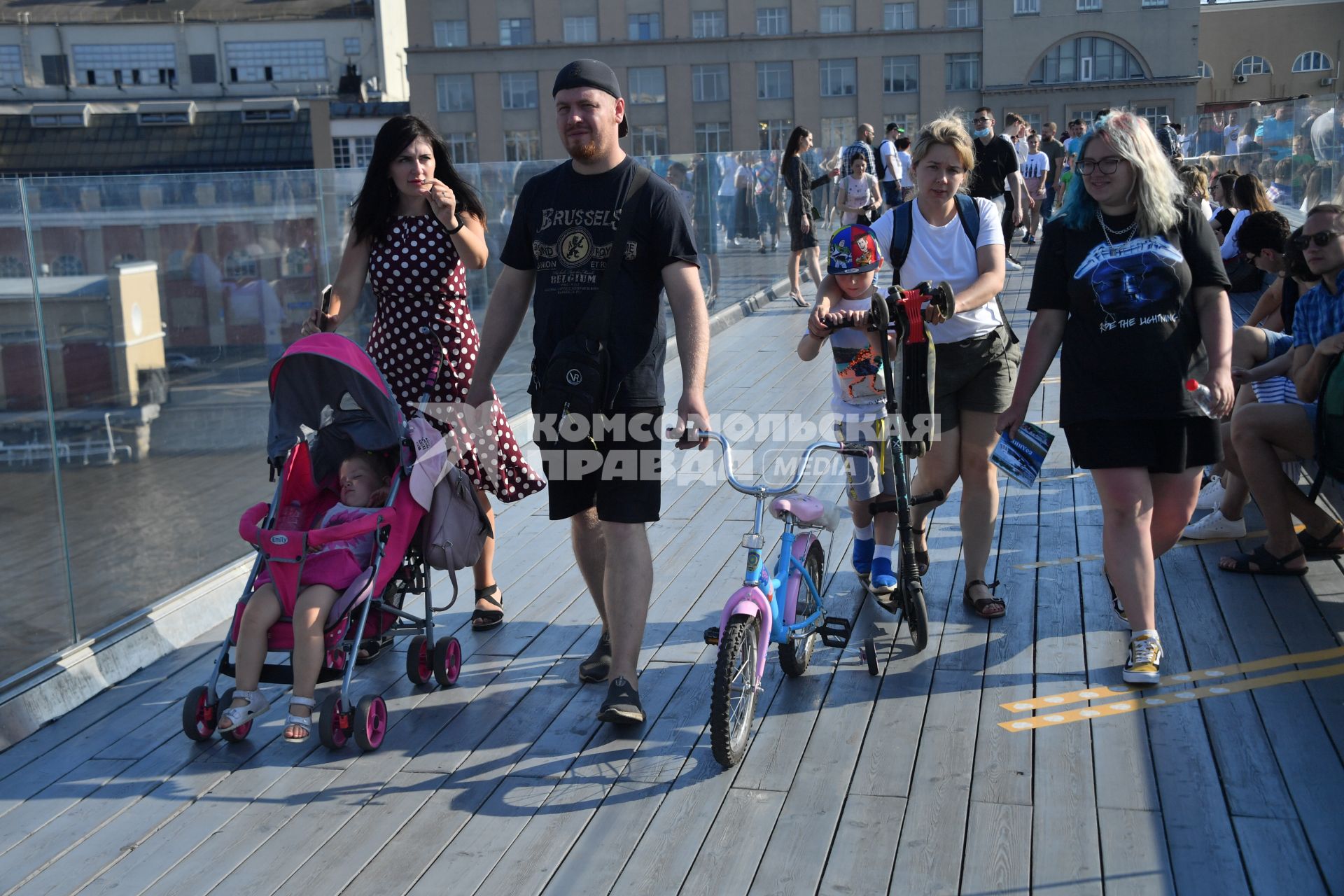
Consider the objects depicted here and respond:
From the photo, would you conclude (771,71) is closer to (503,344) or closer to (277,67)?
(277,67)

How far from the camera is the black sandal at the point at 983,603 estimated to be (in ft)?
16.8

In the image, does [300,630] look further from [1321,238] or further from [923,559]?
[1321,238]

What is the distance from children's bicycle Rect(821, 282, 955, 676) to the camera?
14.6 ft

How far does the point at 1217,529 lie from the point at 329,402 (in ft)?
12.8

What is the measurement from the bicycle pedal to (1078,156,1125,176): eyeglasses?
1.67 meters

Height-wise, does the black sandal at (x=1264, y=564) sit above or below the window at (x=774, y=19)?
below

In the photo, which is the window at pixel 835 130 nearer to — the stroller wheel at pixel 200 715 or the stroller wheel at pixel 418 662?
the stroller wheel at pixel 418 662

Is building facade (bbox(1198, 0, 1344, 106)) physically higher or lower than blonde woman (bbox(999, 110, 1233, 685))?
higher

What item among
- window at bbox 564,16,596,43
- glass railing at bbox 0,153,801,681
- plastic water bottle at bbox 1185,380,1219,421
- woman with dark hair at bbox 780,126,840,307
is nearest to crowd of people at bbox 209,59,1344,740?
plastic water bottle at bbox 1185,380,1219,421

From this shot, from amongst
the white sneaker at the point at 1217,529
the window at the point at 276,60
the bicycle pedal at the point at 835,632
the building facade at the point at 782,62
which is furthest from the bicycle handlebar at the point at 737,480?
the window at the point at 276,60

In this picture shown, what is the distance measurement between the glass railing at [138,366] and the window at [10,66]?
107m

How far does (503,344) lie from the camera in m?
4.50

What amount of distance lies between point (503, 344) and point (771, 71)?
83.4 metres

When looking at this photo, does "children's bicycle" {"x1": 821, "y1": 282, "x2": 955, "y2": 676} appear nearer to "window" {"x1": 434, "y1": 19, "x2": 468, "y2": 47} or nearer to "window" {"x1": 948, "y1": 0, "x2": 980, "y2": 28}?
"window" {"x1": 948, "y1": 0, "x2": 980, "y2": 28}
